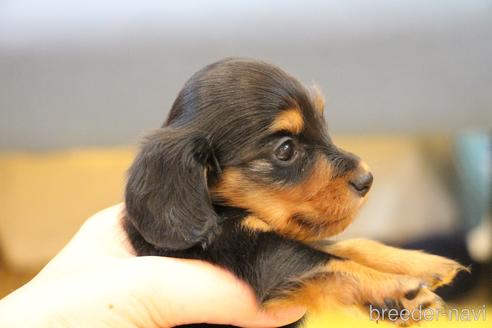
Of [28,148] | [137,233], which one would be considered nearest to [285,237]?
[137,233]

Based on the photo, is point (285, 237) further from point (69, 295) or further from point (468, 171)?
point (468, 171)

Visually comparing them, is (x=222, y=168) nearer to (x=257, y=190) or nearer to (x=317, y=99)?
(x=257, y=190)

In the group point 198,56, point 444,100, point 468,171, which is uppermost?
point 198,56

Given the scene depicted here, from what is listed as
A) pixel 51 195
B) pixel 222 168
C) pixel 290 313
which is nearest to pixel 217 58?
pixel 51 195

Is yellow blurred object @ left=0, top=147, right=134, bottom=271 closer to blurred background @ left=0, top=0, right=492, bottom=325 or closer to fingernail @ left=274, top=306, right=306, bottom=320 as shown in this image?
blurred background @ left=0, top=0, right=492, bottom=325

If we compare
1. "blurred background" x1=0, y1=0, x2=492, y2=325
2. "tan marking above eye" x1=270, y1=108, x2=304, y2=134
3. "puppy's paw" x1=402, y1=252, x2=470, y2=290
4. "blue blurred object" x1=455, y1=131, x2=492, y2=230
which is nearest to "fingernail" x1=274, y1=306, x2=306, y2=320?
"puppy's paw" x1=402, y1=252, x2=470, y2=290

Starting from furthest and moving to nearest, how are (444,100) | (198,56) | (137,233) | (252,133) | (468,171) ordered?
(468,171), (444,100), (198,56), (137,233), (252,133)

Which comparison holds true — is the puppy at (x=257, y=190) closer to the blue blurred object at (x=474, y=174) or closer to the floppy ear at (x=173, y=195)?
the floppy ear at (x=173, y=195)
